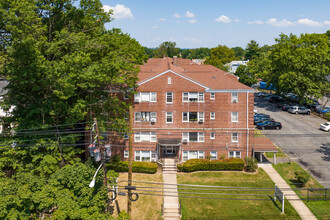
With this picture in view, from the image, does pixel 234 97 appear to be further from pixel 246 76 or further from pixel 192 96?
pixel 246 76

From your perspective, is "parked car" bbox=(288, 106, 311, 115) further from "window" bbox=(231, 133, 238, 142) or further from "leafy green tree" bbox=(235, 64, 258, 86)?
"window" bbox=(231, 133, 238, 142)

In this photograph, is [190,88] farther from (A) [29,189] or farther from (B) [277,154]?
(A) [29,189]

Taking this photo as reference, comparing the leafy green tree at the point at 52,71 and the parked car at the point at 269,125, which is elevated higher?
the leafy green tree at the point at 52,71

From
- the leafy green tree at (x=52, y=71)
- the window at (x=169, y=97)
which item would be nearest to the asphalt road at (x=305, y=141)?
the window at (x=169, y=97)

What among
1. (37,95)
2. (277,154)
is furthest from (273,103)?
(37,95)

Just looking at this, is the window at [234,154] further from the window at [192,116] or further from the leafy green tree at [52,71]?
the leafy green tree at [52,71]

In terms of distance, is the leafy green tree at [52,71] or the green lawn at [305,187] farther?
the green lawn at [305,187]
